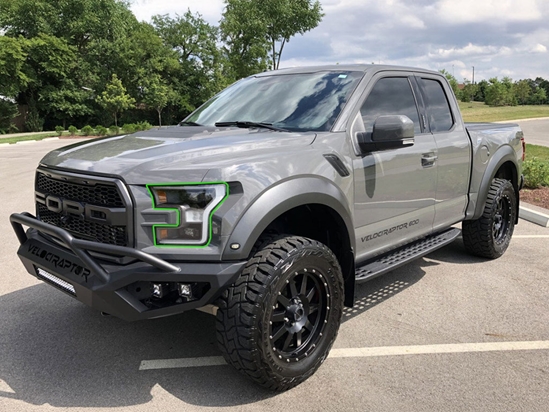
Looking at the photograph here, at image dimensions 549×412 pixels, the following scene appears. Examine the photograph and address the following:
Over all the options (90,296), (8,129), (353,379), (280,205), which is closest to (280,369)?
(353,379)

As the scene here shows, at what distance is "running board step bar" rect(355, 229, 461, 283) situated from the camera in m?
3.56

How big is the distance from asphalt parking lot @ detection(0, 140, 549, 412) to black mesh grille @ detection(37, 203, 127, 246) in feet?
3.12

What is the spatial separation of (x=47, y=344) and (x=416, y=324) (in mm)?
2808

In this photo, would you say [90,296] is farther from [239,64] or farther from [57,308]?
→ [239,64]

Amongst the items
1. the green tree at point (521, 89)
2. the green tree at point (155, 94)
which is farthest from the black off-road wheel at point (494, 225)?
the green tree at point (521, 89)

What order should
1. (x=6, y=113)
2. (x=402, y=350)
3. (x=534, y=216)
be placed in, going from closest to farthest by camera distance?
1. (x=402, y=350)
2. (x=534, y=216)
3. (x=6, y=113)

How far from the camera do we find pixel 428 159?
4055 mm

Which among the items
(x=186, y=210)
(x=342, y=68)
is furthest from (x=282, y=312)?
(x=342, y=68)

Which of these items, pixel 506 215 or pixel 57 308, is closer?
pixel 57 308

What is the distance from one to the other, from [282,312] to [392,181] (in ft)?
4.68

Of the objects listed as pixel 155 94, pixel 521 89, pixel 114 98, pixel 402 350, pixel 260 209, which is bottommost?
pixel 402 350

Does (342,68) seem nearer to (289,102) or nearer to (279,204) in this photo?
(289,102)

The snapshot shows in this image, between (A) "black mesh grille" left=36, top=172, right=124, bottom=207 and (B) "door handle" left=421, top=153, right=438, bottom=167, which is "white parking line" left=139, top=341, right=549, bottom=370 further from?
(B) "door handle" left=421, top=153, right=438, bottom=167

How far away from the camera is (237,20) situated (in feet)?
153
